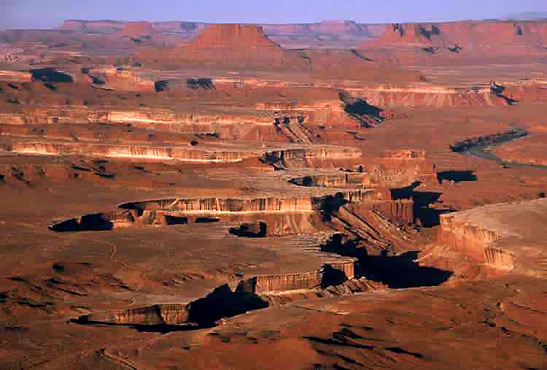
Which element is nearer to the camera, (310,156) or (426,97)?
(310,156)

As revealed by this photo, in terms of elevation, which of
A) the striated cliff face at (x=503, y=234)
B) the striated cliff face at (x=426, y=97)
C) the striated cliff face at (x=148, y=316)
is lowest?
the striated cliff face at (x=148, y=316)

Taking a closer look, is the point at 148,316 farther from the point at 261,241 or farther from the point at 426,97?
→ the point at 426,97

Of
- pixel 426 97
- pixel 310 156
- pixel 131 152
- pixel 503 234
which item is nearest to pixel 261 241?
pixel 503 234

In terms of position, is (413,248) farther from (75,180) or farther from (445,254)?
(75,180)

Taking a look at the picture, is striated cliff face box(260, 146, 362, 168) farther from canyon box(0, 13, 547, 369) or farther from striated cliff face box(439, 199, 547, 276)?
striated cliff face box(439, 199, 547, 276)

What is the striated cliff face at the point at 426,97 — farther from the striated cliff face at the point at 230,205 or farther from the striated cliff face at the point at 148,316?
the striated cliff face at the point at 148,316

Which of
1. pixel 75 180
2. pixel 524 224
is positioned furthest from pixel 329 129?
pixel 524 224

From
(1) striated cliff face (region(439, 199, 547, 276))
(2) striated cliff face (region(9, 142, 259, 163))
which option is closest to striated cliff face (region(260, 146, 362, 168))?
(2) striated cliff face (region(9, 142, 259, 163))

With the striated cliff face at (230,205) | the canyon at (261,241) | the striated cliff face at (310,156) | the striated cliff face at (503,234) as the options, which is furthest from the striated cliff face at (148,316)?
the striated cliff face at (310,156)

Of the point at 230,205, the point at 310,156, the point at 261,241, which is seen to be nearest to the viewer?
the point at 261,241
